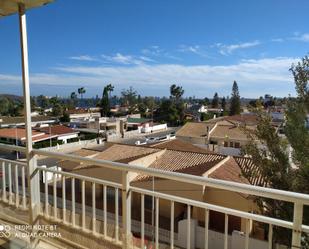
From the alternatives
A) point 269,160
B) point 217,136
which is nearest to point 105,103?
point 217,136

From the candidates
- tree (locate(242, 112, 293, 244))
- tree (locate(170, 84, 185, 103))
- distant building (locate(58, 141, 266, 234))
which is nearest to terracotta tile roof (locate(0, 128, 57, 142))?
distant building (locate(58, 141, 266, 234))

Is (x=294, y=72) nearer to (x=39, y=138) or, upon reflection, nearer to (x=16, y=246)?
(x=16, y=246)

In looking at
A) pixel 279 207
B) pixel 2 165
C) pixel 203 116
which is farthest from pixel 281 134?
pixel 203 116

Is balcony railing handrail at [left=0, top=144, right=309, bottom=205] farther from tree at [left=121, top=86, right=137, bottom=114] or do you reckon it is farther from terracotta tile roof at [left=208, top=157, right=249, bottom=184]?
tree at [left=121, top=86, right=137, bottom=114]

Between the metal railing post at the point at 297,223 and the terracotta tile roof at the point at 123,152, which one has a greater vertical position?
the metal railing post at the point at 297,223

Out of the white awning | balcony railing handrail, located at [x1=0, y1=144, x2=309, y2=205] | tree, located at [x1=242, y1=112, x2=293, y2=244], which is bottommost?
tree, located at [x1=242, y1=112, x2=293, y2=244]

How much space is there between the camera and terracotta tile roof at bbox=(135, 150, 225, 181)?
11.9 m

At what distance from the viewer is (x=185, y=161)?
13336 mm

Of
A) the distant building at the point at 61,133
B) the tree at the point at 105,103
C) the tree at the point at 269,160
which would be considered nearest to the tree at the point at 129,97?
the tree at the point at 105,103

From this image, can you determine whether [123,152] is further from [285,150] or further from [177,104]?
[177,104]

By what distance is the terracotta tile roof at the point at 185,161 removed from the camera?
39.1 ft

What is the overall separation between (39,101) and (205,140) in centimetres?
6173

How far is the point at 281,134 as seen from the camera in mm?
4863

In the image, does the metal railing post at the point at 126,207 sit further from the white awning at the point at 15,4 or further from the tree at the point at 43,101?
the tree at the point at 43,101
